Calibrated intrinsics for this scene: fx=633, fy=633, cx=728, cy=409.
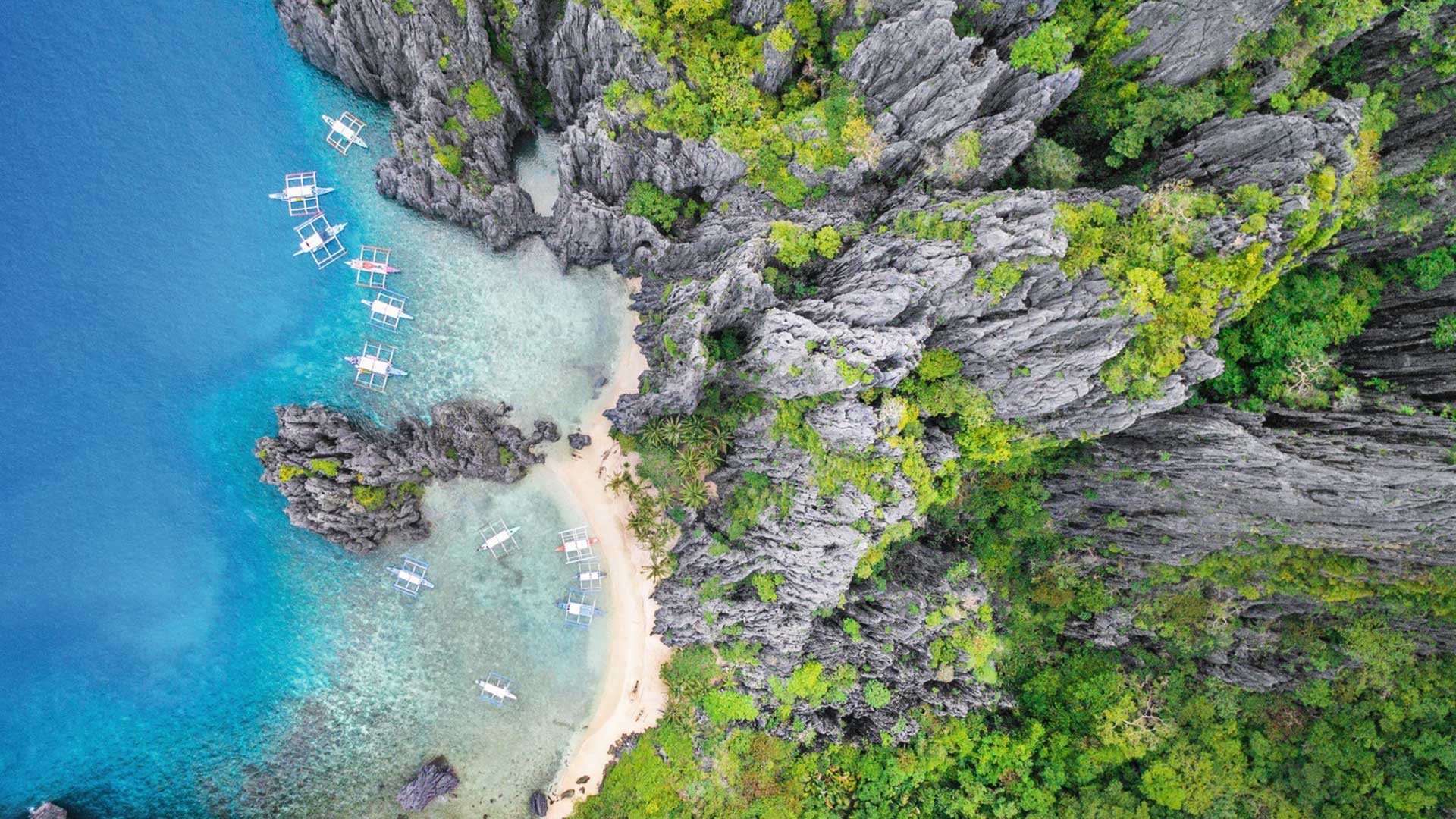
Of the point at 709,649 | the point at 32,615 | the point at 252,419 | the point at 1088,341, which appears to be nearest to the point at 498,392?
the point at 252,419

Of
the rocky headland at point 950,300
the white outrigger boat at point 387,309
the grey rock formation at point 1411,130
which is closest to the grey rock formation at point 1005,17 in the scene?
the rocky headland at point 950,300

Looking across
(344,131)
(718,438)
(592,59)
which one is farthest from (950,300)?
(344,131)

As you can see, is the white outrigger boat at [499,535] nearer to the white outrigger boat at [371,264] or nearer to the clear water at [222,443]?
the clear water at [222,443]

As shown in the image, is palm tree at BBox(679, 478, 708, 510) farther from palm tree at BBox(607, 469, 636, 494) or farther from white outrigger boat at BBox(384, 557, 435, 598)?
white outrigger boat at BBox(384, 557, 435, 598)

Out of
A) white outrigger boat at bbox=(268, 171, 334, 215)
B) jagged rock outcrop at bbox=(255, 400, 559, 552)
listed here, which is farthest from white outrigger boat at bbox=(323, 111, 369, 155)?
jagged rock outcrop at bbox=(255, 400, 559, 552)

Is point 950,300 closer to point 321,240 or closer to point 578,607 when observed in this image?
point 578,607

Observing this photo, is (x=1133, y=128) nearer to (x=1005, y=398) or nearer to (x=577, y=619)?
(x=1005, y=398)
